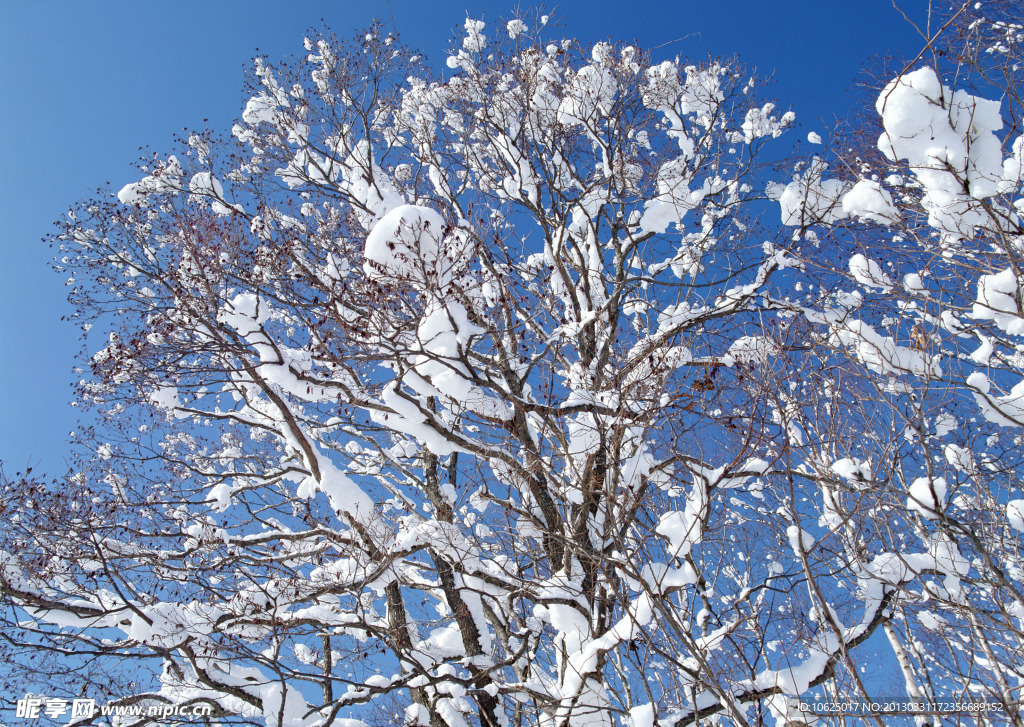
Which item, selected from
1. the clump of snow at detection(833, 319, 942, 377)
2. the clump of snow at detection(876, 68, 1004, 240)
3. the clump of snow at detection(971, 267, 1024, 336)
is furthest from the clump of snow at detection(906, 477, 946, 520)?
the clump of snow at detection(876, 68, 1004, 240)

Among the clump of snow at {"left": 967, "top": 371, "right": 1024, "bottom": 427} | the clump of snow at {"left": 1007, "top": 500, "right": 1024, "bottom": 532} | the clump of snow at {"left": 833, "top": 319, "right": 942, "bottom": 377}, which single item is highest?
the clump of snow at {"left": 833, "top": 319, "right": 942, "bottom": 377}

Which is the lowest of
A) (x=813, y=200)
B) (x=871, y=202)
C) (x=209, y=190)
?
(x=871, y=202)

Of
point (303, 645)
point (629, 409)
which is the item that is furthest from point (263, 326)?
point (303, 645)

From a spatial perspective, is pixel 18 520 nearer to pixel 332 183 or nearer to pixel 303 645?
pixel 303 645

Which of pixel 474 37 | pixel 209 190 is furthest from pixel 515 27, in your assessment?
pixel 209 190

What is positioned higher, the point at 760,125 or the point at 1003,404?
the point at 760,125

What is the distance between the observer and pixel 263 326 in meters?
4.64

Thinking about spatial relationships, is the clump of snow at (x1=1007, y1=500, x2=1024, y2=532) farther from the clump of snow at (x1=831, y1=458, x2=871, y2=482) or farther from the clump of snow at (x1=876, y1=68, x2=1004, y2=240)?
the clump of snow at (x1=876, y1=68, x2=1004, y2=240)

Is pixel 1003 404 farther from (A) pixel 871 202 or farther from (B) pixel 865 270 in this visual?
(A) pixel 871 202

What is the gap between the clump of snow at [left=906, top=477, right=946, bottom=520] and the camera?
2969 millimetres

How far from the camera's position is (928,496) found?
306 centimetres

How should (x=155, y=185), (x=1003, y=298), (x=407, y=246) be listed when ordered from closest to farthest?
1. (x=1003, y=298)
2. (x=407, y=246)
3. (x=155, y=185)

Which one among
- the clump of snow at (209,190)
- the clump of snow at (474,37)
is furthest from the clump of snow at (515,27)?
the clump of snow at (209,190)

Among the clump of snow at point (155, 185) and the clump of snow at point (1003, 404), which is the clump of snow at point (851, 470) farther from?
the clump of snow at point (155, 185)
